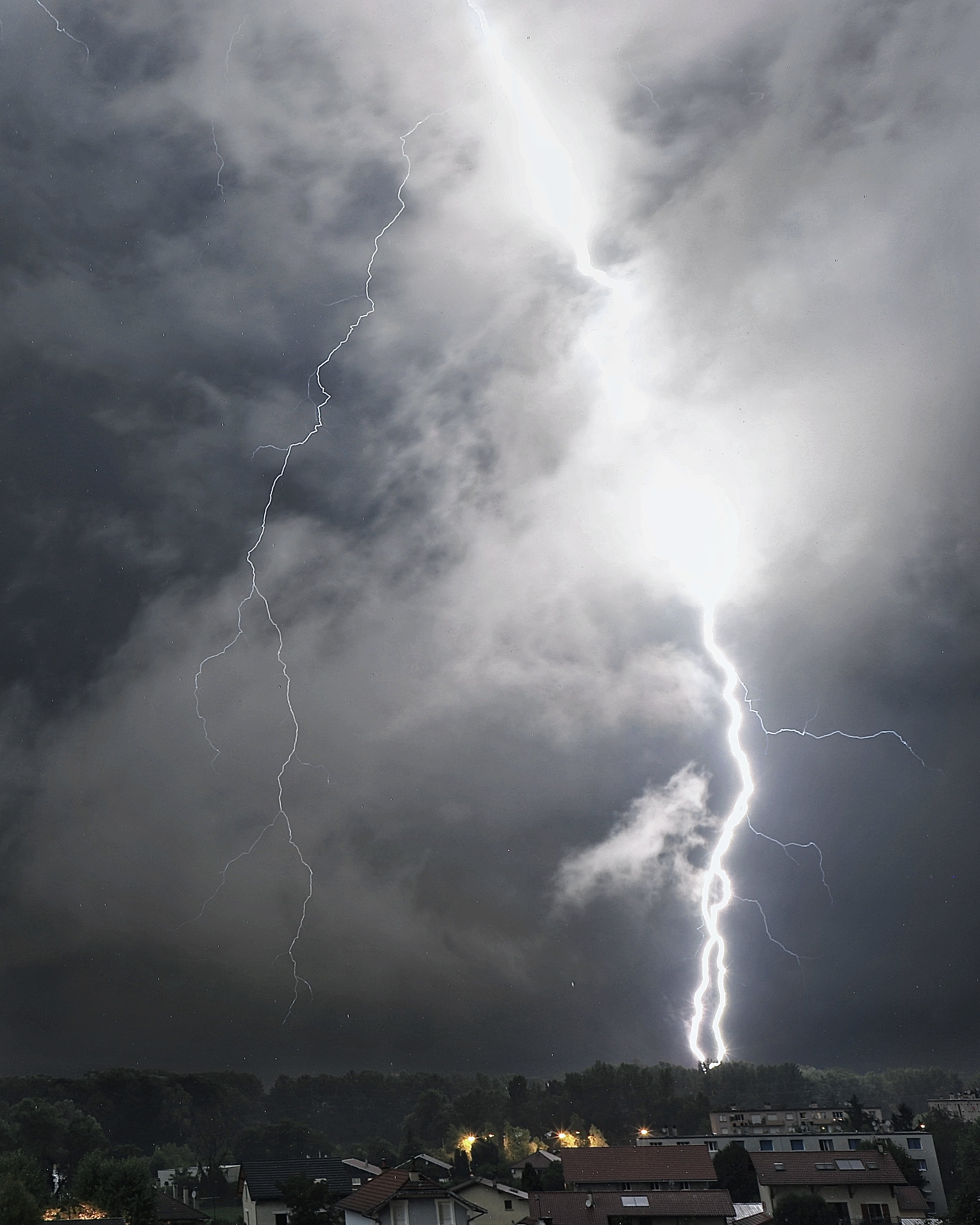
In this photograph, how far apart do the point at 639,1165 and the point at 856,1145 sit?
1747cm

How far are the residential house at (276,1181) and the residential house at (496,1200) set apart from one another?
17.5 ft

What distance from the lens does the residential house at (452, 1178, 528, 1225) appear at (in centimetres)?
2692

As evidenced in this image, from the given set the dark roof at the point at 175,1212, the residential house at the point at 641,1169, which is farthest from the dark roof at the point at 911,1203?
the dark roof at the point at 175,1212

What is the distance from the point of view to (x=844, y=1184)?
3033cm

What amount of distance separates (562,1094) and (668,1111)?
34.0 feet

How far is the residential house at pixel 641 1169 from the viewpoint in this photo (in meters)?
28.6

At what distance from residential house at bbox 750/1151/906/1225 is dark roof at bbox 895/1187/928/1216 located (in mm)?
565

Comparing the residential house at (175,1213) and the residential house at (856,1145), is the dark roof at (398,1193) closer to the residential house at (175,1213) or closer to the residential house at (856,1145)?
the residential house at (175,1213)

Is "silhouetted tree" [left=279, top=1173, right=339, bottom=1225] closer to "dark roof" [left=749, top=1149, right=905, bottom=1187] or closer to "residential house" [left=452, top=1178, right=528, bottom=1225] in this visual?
"residential house" [left=452, top=1178, right=528, bottom=1225]

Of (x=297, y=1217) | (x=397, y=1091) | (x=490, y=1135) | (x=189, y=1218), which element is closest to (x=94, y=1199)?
(x=189, y=1218)

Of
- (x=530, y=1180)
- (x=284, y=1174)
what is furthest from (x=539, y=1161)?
(x=284, y=1174)

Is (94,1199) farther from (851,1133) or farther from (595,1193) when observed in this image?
(851,1133)

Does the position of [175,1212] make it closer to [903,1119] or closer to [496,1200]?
[496,1200]

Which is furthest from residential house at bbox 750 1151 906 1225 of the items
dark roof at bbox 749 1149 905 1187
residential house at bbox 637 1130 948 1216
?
residential house at bbox 637 1130 948 1216
